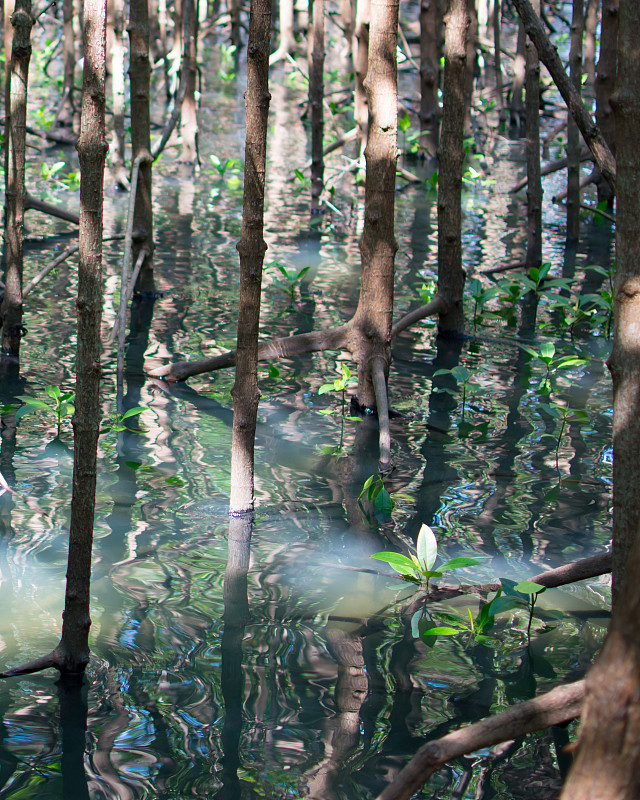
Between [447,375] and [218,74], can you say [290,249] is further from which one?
[218,74]

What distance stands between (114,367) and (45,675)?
241cm

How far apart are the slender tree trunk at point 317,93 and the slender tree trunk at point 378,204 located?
147 inches

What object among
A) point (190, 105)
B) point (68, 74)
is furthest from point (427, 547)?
point (68, 74)

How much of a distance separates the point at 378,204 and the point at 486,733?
280cm

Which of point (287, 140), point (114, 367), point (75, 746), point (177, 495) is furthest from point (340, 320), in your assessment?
point (287, 140)

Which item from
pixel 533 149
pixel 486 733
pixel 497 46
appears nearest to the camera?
pixel 486 733

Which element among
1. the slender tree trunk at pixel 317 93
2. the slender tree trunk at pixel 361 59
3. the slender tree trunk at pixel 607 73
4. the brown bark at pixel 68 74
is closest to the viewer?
the slender tree trunk at pixel 607 73

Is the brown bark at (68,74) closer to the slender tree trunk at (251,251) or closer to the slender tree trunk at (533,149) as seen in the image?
the slender tree trunk at (533,149)

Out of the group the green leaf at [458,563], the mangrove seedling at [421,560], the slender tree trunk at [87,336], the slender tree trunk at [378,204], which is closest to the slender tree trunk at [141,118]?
the slender tree trunk at [378,204]

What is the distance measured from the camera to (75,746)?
2.12 meters

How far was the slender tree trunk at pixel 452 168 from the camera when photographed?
177 inches

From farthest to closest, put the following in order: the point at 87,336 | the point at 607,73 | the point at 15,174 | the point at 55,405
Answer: the point at 607,73, the point at 15,174, the point at 55,405, the point at 87,336

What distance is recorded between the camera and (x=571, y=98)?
2.80m

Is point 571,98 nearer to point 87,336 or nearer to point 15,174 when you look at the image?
point 87,336
